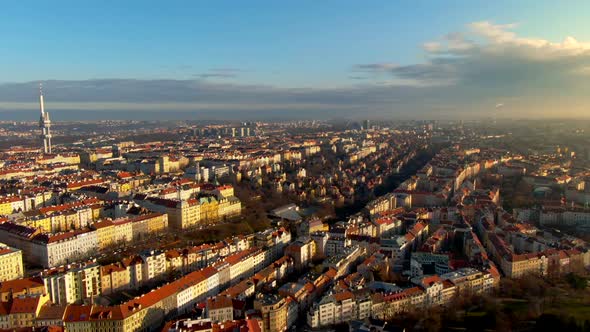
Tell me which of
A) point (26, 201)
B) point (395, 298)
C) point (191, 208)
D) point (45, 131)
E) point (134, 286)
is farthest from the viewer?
point (45, 131)

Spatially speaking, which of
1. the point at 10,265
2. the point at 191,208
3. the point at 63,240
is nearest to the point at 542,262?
the point at 191,208

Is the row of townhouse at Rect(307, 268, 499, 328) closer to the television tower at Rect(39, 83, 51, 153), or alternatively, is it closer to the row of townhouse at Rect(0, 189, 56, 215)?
the row of townhouse at Rect(0, 189, 56, 215)

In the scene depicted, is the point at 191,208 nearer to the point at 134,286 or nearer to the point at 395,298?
the point at 134,286

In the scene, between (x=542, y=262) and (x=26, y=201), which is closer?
(x=542, y=262)

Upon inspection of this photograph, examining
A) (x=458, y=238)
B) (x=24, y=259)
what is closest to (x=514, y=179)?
(x=458, y=238)

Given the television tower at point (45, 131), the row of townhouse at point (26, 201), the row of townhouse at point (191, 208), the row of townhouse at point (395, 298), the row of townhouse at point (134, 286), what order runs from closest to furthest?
1. the row of townhouse at point (134, 286)
2. the row of townhouse at point (395, 298)
3. the row of townhouse at point (191, 208)
4. the row of townhouse at point (26, 201)
5. the television tower at point (45, 131)

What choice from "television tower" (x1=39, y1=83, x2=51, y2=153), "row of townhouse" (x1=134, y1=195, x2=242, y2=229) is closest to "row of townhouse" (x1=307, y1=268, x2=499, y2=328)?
"row of townhouse" (x1=134, y1=195, x2=242, y2=229)

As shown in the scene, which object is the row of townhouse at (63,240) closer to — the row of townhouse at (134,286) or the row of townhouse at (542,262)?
the row of townhouse at (134,286)

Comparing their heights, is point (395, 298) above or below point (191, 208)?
below

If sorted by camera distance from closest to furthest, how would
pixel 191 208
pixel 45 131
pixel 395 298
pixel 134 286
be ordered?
pixel 395 298 → pixel 134 286 → pixel 191 208 → pixel 45 131

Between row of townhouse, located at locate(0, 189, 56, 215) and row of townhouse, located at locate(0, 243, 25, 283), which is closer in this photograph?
row of townhouse, located at locate(0, 243, 25, 283)

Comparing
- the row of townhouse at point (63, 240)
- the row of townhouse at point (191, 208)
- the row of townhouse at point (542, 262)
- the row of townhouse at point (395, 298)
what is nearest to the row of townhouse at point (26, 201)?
the row of townhouse at point (191, 208)

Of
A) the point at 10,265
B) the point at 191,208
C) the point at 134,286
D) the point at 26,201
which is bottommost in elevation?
the point at 134,286
